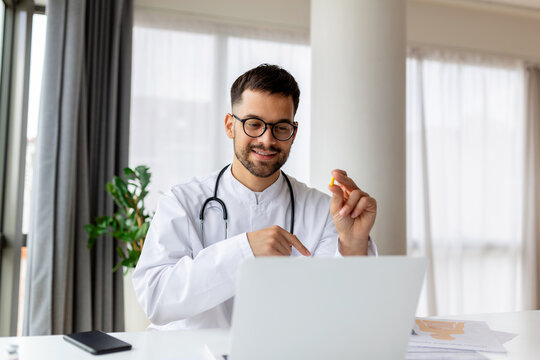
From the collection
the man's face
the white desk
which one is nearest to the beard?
the man's face

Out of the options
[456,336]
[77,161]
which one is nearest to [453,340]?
[456,336]

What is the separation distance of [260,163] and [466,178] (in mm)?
3342

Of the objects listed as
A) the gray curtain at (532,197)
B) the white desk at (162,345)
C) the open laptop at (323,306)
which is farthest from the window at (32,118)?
the gray curtain at (532,197)

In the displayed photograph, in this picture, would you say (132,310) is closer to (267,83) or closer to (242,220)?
(242,220)

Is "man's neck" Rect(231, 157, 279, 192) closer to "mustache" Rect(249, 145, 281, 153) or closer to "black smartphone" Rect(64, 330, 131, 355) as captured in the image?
"mustache" Rect(249, 145, 281, 153)

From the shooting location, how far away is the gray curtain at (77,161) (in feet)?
9.57

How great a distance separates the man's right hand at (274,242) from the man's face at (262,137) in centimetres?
39

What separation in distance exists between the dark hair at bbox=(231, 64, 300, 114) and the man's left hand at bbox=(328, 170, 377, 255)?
326mm

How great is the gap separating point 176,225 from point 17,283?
1.91m

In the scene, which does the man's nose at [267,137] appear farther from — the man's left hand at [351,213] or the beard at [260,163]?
the man's left hand at [351,213]

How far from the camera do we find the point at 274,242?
1301 millimetres

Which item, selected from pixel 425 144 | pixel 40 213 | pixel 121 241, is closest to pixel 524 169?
pixel 425 144

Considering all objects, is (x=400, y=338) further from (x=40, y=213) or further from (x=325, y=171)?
(x=40, y=213)

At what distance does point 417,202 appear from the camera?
4.37 meters
